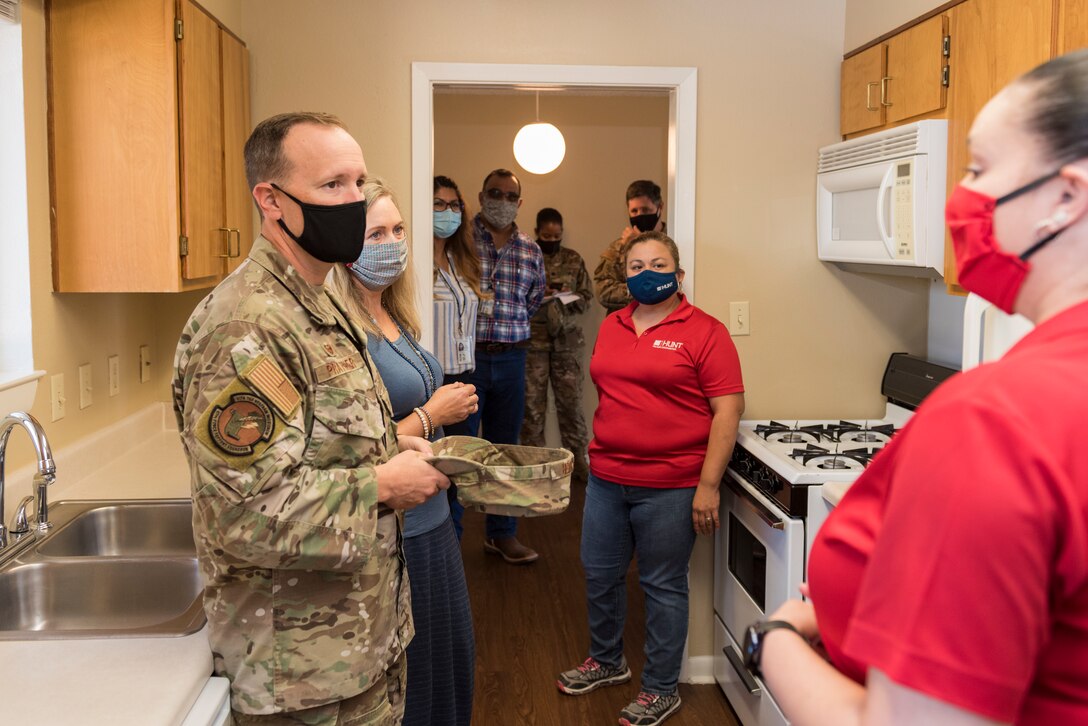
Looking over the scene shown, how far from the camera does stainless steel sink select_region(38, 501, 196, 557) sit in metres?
2.23

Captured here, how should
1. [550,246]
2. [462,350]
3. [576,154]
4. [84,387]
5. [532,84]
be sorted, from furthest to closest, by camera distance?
[576,154] < [550,246] < [462,350] < [532,84] < [84,387]

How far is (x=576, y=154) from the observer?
20.8 ft

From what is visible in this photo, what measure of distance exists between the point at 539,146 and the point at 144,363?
272cm

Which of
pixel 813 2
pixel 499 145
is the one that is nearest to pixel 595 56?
pixel 813 2

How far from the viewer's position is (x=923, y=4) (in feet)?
8.96

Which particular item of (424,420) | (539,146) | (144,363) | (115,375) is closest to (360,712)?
(424,420)

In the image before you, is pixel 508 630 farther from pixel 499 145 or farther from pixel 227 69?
pixel 499 145

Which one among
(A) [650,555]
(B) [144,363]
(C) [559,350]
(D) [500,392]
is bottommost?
(A) [650,555]

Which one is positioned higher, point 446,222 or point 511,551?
point 446,222

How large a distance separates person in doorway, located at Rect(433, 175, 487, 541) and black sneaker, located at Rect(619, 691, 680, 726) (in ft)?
2.88

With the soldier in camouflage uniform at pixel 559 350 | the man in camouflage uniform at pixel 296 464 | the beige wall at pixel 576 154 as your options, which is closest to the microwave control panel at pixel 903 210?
the man in camouflage uniform at pixel 296 464

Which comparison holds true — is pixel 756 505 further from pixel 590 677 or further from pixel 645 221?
pixel 645 221

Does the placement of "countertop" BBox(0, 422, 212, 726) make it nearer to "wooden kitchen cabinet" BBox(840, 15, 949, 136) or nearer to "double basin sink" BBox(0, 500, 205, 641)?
"double basin sink" BBox(0, 500, 205, 641)

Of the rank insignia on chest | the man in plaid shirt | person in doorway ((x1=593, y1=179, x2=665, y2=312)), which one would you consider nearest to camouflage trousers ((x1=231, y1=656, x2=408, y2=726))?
the rank insignia on chest
